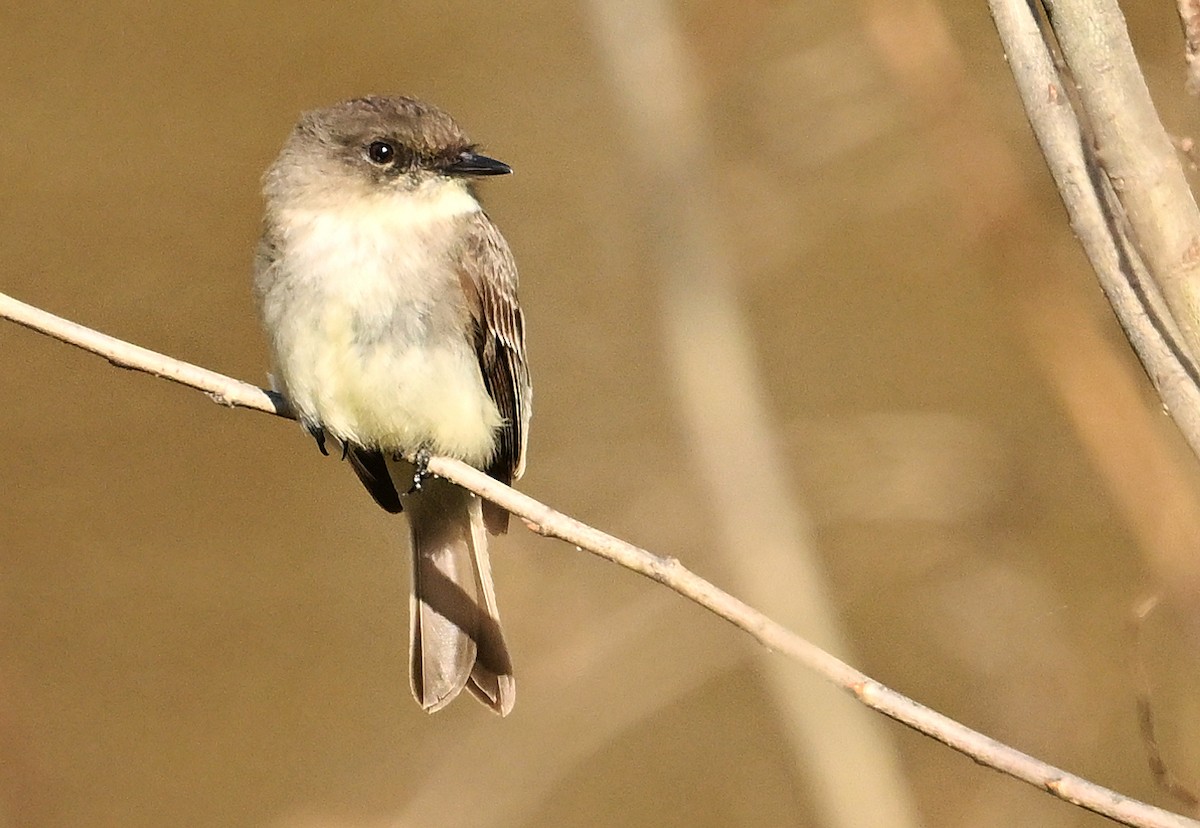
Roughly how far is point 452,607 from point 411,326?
86cm

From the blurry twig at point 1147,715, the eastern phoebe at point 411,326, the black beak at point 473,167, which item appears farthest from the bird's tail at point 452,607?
the blurry twig at point 1147,715

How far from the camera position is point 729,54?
4.39m

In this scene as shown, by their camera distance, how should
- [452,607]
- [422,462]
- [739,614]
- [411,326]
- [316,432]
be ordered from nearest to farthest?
[739,614] → [411,326] → [422,462] → [316,432] → [452,607]

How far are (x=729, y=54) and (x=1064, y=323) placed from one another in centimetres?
187

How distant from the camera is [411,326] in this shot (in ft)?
12.0

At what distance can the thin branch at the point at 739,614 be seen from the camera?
218 centimetres

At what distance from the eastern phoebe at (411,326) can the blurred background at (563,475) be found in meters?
0.95

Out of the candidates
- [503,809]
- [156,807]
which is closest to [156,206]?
[156,807]

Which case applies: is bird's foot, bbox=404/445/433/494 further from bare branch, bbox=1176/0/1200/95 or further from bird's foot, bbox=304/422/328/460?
bare branch, bbox=1176/0/1200/95

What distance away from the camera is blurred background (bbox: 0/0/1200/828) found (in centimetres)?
516

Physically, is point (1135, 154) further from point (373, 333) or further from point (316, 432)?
point (316, 432)

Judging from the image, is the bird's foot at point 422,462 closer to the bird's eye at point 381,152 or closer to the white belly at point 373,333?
the white belly at point 373,333

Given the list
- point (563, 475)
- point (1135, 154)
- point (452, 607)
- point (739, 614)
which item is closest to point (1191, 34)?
point (1135, 154)

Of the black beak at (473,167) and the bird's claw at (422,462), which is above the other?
the black beak at (473,167)
